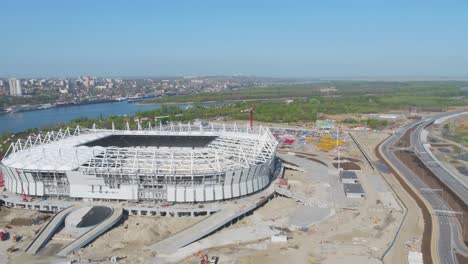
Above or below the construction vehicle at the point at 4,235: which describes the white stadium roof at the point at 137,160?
above

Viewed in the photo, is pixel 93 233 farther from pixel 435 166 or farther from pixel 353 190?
pixel 435 166

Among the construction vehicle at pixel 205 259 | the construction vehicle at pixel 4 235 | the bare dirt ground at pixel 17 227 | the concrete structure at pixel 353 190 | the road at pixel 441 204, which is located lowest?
the bare dirt ground at pixel 17 227

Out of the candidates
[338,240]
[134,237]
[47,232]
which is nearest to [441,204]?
[338,240]

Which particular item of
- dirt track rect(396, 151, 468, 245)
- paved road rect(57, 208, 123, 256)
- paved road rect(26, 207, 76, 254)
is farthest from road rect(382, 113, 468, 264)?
paved road rect(26, 207, 76, 254)

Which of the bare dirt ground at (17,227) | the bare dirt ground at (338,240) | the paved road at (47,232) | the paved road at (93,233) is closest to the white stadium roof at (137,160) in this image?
the bare dirt ground at (17,227)

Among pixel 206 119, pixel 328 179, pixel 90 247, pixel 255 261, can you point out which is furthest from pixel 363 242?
pixel 206 119

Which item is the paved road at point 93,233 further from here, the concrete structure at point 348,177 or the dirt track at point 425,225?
the concrete structure at point 348,177
